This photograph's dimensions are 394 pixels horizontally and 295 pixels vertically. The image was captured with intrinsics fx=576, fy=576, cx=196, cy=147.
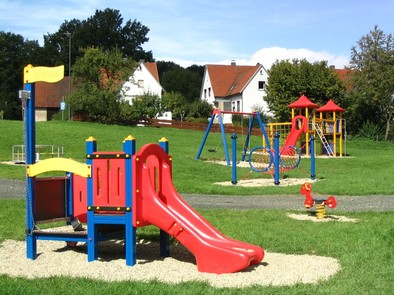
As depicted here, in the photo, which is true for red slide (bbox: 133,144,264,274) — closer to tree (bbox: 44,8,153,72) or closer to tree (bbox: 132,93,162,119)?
tree (bbox: 132,93,162,119)

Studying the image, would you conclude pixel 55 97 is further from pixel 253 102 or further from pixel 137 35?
pixel 137 35

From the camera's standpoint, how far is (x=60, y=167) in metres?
7.01

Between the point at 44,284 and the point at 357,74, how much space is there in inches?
1866

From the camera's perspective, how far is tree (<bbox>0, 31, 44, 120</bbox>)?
239 ft

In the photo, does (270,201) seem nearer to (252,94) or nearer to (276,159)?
(276,159)

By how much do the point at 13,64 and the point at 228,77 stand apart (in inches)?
1191

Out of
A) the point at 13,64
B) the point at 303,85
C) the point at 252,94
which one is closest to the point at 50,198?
the point at 303,85

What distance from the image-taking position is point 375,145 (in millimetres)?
43844

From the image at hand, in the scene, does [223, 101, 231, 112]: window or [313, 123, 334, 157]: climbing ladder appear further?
[223, 101, 231, 112]: window

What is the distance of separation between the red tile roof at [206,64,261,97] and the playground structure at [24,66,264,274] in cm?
5886

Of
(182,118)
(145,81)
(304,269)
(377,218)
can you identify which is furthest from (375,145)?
(304,269)

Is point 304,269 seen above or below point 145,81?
below

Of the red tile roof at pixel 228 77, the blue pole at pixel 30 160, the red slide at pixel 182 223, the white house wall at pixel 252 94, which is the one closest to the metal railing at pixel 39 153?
the blue pole at pixel 30 160

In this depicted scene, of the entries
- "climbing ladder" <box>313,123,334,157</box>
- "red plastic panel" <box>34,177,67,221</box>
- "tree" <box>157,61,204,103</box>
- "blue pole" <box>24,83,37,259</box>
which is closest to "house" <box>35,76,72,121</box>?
"tree" <box>157,61,204,103</box>
